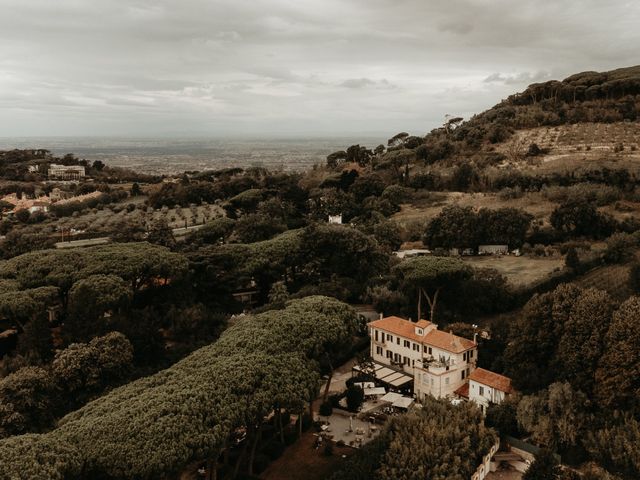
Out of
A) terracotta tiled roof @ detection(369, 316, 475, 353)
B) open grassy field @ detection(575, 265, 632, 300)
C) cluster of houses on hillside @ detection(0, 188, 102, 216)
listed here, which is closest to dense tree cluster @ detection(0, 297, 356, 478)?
terracotta tiled roof @ detection(369, 316, 475, 353)

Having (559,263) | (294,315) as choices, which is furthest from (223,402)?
(559,263)

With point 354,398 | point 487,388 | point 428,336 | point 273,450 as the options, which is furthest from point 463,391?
point 273,450

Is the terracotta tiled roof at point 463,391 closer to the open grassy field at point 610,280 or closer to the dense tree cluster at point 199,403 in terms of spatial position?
the dense tree cluster at point 199,403

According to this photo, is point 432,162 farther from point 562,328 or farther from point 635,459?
point 635,459

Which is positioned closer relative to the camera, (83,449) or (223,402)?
(83,449)

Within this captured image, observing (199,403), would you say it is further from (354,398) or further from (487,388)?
(487,388)
